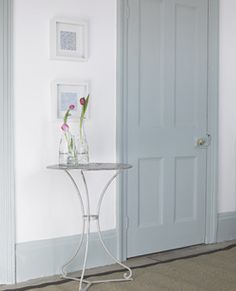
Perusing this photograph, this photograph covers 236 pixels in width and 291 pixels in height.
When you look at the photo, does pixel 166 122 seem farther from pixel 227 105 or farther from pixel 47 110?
pixel 47 110

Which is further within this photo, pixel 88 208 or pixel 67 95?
pixel 67 95

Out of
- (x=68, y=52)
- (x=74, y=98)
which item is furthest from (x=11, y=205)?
(x=68, y=52)

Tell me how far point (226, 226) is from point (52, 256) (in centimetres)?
186

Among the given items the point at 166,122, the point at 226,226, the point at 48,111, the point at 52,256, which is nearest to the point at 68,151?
the point at 48,111

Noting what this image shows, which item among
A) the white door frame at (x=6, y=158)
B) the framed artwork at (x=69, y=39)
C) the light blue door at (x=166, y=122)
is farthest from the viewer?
the light blue door at (x=166, y=122)

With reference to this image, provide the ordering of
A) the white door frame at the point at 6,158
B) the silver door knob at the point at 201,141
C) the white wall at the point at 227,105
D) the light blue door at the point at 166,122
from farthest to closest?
the white wall at the point at 227,105 → the silver door knob at the point at 201,141 → the light blue door at the point at 166,122 → the white door frame at the point at 6,158

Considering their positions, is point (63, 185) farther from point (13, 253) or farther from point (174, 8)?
point (174, 8)

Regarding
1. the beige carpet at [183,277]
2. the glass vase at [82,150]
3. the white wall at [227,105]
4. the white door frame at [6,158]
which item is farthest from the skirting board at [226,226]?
the white door frame at [6,158]

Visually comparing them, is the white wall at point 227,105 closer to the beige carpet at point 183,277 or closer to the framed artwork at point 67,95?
the beige carpet at point 183,277

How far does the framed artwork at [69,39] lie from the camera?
3.59 m

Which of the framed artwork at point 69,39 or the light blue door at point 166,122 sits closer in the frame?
the framed artwork at point 69,39

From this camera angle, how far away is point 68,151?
11.3 ft

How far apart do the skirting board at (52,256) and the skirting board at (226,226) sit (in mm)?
1271

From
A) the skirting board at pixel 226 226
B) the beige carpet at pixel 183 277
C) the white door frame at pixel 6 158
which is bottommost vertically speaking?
the beige carpet at pixel 183 277
